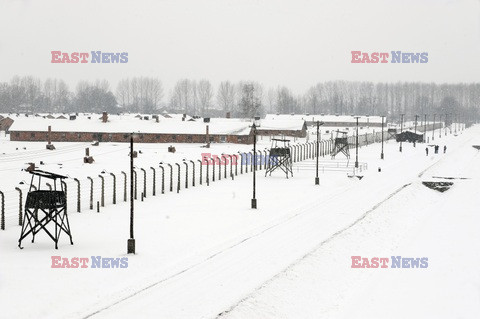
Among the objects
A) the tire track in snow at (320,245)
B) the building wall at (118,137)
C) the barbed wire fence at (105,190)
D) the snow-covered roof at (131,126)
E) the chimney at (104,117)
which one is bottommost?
the tire track in snow at (320,245)

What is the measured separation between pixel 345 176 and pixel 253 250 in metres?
29.3

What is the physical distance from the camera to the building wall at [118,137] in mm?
96938

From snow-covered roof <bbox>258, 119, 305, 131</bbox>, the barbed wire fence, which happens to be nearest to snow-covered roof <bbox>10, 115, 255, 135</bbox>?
snow-covered roof <bbox>258, 119, 305, 131</bbox>

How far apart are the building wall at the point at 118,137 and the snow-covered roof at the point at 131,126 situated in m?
0.59

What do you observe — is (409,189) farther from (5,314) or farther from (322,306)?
(5,314)

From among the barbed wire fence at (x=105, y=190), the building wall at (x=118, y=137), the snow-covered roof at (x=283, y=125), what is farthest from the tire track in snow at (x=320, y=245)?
the snow-covered roof at (x=283, y=125)

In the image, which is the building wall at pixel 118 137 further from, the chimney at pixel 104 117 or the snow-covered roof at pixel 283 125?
the snow-covered roof at pixel 283 125

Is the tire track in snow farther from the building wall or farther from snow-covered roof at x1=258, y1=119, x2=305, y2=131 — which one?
snow-covered roof at x1=258, y1=119, x2=305, y2=131

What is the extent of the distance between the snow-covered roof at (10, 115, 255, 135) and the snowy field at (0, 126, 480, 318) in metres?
56.3

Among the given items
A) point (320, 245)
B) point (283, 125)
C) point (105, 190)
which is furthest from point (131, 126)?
point (320, 245)

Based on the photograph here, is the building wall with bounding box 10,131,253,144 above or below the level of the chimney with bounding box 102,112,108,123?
below

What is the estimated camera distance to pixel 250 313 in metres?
16.5

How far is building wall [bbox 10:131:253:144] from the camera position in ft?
318

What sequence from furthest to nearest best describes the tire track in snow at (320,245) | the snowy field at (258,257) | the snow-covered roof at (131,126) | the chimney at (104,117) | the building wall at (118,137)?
the chimney at (104,117) → the snow-covered roof at (131,126) → the building wall at (118,137) → the snowy field at (258,257) → the tire track in snow at (320,245)
